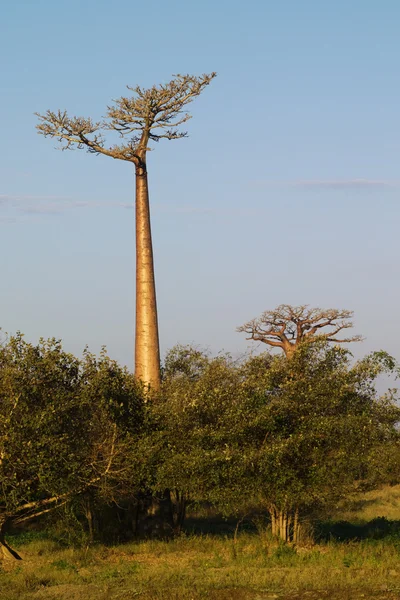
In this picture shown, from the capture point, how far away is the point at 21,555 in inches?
1035

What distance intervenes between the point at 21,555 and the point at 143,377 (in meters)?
8.31

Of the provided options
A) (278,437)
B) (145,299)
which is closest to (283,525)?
(278,437)

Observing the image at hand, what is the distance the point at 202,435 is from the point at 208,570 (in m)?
3.72

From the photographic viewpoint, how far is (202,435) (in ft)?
80.0

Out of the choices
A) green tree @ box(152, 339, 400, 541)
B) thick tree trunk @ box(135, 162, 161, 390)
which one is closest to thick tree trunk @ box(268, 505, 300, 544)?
green tree @ box(152, 339, 400, 541)

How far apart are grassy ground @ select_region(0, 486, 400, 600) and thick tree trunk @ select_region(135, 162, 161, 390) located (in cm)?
671

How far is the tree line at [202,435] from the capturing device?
920 inches

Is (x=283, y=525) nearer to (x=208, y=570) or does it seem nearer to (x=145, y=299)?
(x=208, y=570)

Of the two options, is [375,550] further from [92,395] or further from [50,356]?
[50,356]

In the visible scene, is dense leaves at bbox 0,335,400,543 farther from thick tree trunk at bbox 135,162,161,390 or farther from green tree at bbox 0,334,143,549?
thick tree trunk at bbox 135,162,161,390

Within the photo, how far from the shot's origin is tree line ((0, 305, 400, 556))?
920 inches

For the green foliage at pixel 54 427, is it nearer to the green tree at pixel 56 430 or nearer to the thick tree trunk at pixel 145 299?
the green tree at pixel 56 430

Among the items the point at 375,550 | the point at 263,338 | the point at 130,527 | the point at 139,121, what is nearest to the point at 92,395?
the point at 130,527

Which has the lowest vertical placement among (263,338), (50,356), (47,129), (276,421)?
(276,421)
